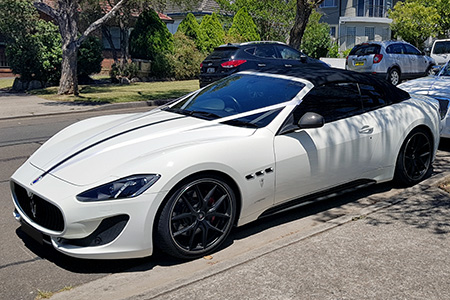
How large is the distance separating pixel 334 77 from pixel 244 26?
24348mm

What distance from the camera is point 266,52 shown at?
16.0 m

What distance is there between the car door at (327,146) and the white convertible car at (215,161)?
0.5 inches

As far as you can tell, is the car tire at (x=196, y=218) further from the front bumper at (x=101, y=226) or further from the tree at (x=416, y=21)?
the tree at (x=416, y=21)

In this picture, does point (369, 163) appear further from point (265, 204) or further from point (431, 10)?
point (431, 10)

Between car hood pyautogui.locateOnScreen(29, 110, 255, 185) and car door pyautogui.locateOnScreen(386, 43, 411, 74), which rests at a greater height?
car door pyautogui.locateOnScreen(386, 43, 411, 74)

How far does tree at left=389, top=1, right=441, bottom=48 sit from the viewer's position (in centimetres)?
3331

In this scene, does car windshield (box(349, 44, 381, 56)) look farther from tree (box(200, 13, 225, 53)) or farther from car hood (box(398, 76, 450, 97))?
car hood (box(398, 76, 450, 97))

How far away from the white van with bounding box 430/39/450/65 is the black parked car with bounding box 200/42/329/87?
9571 millimetres

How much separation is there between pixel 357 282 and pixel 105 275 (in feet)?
6.45

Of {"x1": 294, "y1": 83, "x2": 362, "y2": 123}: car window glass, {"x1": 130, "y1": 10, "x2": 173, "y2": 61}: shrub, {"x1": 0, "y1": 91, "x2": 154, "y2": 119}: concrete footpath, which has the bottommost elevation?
{"x1": 0, "y1": 91, "x2": 154, "y2": 119}: concrete footpath

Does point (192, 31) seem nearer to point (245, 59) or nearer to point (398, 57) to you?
point (398, 57)

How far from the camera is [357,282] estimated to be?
377cm

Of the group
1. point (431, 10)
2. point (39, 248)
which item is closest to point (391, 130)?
point (39, 248)

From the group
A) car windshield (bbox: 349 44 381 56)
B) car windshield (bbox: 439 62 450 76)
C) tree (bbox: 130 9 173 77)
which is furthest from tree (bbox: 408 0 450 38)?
car windshield (bbox: 439 62 450 76)
